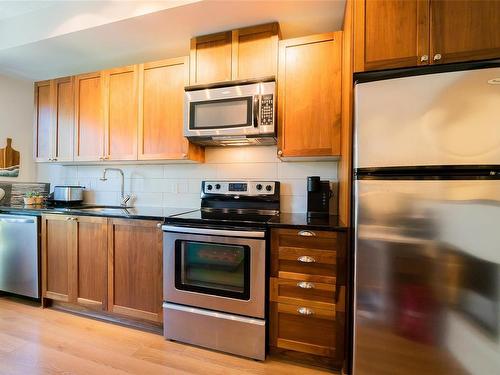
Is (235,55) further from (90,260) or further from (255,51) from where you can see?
(90,260)

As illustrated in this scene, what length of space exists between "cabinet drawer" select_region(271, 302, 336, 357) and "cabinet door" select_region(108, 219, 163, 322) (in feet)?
2.94

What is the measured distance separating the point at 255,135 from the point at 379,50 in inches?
35.8

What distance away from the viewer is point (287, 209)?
216 cm

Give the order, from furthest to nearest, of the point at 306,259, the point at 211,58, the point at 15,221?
the point at 15,221 → the point at 211,58 → the point at 306,259

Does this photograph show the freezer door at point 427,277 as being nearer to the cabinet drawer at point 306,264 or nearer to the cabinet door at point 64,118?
the cabinet drawer at point 306,264

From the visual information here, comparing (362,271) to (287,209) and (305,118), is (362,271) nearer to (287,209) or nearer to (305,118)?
(287,209)

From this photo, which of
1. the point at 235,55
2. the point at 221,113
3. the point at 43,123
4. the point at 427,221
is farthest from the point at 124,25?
the point at 427,221

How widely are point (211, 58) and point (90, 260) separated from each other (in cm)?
197

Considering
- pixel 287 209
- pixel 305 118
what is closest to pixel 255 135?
pixel 305 118

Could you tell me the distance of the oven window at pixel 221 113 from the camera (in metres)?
1.82

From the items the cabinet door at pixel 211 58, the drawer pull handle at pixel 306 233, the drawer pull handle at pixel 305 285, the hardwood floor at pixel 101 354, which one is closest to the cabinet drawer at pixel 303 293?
the drawer pull handle at pixel 305 285

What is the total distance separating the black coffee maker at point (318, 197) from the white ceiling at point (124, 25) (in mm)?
1221

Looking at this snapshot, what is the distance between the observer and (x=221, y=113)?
6.16 feet

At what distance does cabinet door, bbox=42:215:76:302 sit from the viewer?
2.08 m
